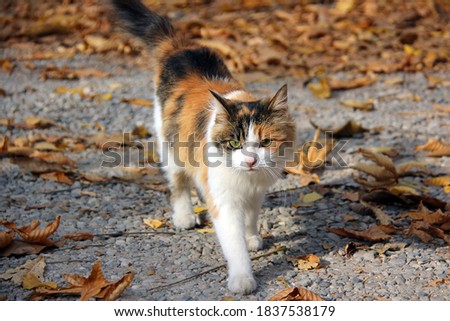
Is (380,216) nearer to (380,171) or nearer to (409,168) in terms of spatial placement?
(380,171)

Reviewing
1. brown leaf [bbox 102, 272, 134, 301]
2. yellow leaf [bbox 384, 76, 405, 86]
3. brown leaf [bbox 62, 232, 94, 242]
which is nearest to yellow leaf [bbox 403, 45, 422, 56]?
yellow leaf [bbox 384, 76, 405, 86]

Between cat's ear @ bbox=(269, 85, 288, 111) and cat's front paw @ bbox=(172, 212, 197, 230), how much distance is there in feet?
3.87

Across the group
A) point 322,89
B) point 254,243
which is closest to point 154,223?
point 254,243

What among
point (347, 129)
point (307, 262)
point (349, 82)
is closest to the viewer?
point (307, 262)

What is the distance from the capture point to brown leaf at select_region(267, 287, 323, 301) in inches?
143

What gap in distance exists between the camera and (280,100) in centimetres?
418

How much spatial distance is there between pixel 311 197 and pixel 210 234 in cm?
95

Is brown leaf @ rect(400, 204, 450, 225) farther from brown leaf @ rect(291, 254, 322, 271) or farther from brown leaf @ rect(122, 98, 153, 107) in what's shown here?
brown leaf @ rect(122, 98, 153, 107)

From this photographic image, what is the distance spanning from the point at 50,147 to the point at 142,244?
1.95m

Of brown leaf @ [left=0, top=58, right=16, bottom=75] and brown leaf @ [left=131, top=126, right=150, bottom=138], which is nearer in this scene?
brown leaf @ [left=131, top=126, right=150, bottom=138]

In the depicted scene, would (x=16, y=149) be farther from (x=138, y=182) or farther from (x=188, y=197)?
(x=188, y=197)

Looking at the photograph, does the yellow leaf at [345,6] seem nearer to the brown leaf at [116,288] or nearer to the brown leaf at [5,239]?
the brown leaf at [5,239]

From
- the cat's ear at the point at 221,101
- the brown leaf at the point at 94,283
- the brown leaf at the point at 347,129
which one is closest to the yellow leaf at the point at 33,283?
the brown leaf at the point at 94,283

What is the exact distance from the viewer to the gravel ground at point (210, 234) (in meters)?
3.90
